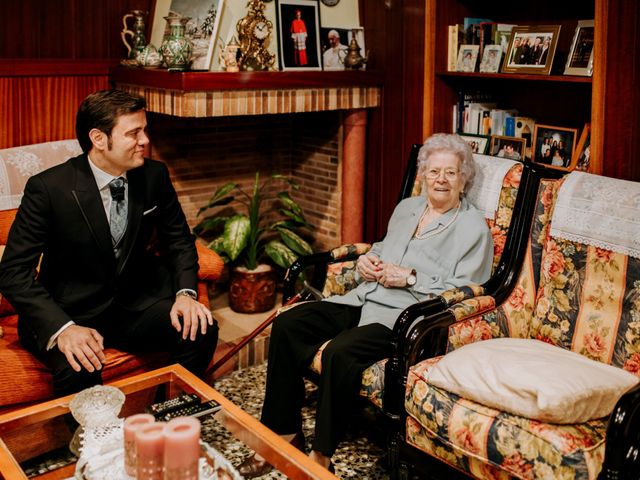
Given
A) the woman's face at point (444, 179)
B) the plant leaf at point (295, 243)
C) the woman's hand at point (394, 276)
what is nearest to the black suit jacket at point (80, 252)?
the woman's hand at point (394, 276)

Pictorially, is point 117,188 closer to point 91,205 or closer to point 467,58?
point 91,205

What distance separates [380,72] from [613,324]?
2.01 metres

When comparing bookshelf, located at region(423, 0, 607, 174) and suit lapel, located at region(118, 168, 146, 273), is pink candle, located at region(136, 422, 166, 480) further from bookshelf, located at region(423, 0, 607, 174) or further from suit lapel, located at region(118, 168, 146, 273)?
bookshelf, located at region(423, 0, 607, 174)

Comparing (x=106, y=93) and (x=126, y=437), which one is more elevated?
(x=106, y=93)

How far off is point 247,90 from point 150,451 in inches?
88.3

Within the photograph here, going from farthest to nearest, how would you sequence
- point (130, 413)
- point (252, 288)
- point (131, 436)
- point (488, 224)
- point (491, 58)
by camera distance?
point (252, 288) < point (491, 58) < point (488, 224) < point (130, 413) < point (131, 436)

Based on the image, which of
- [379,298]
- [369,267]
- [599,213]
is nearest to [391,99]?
[369,267]

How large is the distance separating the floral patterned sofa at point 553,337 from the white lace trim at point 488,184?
0.19 meters

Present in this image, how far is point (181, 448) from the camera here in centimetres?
152

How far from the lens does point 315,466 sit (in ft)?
6.18

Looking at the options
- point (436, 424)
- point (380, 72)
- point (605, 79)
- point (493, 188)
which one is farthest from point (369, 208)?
point (436, 424)

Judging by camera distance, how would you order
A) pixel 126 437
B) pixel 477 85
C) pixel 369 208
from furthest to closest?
1. pixel 369 208
2. pixel 477 85
3. pixel 126 437

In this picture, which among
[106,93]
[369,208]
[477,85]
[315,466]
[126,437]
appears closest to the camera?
[126,437]

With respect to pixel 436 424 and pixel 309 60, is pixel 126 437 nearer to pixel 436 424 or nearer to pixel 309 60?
pixel 436 424
